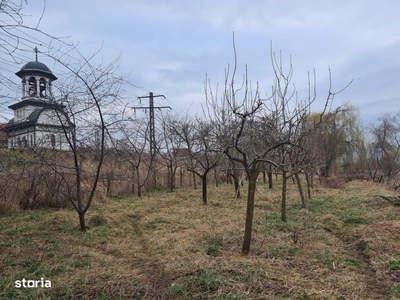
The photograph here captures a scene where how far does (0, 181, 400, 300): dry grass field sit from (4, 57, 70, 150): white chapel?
196 centimetres

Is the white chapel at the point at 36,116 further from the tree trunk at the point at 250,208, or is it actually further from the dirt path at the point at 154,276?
the tree trunk at the point at 250,208

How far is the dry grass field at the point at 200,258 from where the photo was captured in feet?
10.7

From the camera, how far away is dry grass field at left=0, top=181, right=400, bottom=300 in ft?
10.7

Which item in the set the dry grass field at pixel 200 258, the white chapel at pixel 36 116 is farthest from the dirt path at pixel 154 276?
the white chapel at pixel 36 116

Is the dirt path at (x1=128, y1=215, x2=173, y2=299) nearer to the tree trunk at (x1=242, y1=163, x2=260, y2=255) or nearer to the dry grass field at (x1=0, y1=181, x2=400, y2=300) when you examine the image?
the dry grass field at (x1=0, y1=181, x2=400, y2=300)

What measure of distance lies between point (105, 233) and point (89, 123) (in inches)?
96.0

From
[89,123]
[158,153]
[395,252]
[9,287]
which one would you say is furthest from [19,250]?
[158,153]

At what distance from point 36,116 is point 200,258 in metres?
4.14

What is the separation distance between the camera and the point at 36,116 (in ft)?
18.5

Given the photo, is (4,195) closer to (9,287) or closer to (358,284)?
(9,287)

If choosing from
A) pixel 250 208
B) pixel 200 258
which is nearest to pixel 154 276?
pixel 200 258

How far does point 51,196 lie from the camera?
946 cm

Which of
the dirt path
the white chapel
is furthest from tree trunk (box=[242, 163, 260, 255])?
the white chapel

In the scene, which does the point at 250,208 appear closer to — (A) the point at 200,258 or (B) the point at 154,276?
(A) the point at 200,258
